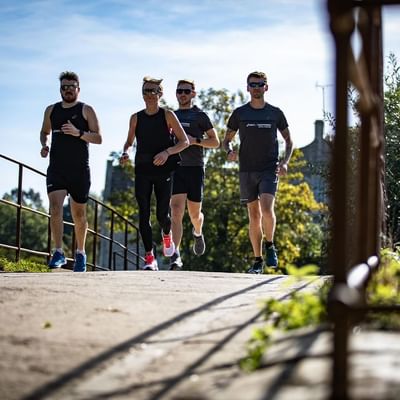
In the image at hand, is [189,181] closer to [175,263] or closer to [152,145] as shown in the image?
[175,263]

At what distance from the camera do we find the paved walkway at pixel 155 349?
3838 mm

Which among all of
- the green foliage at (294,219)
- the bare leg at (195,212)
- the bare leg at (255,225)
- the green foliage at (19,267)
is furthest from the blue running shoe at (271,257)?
the green foliage at (294,219)

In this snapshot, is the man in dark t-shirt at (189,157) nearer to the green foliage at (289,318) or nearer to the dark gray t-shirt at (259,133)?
the dark gray t-shirt at (259,133)

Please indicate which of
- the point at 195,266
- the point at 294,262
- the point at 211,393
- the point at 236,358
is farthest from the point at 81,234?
the point at 294,262

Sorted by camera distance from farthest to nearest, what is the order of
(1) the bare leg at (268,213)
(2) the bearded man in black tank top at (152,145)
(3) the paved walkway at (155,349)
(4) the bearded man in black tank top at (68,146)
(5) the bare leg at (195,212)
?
(5) the bare leg at (195,212) < (1) the bare leg at (268,213) < (2) the bearded man in black tank top at (152,145) < (4) the bearded man in black tank top at (68,146) < (3) the paved walkway at (155,349)

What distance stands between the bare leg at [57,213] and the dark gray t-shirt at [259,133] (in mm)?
2025

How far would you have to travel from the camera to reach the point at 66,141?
10.9 m

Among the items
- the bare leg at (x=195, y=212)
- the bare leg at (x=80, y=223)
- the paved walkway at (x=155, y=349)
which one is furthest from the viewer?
the bare leg at (x=195, y=212)

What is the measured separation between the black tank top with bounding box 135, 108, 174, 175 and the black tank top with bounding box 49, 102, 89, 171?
0.61 metres

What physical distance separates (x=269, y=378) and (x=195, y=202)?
332 inches

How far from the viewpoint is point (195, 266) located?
4509 centimetres

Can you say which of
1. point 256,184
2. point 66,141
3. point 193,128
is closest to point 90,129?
point 66,141

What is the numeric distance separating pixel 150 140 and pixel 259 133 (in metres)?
1.19

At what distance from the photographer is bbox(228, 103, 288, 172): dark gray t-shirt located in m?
11.6
